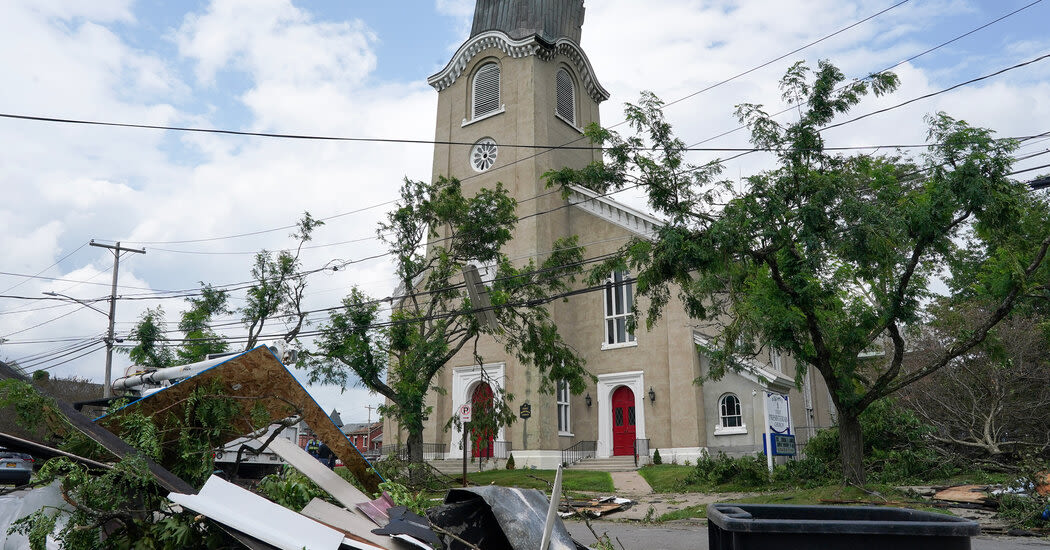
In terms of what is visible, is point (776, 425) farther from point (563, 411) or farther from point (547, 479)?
point (563, 411)

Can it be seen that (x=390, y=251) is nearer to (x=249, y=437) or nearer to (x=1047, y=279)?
(x=249, y=437)

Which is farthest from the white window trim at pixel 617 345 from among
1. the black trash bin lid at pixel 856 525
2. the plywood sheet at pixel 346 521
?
the black trash bin lid at pixel 856 525

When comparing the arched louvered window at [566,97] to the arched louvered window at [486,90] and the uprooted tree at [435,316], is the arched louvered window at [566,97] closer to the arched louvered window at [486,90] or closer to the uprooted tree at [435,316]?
the arched louvered window at [486,90]

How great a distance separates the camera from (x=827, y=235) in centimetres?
1159

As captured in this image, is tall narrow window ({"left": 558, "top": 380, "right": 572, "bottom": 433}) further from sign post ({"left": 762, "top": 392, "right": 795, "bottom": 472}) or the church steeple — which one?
the church steeple

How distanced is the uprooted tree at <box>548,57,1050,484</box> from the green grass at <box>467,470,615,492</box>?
6.68m

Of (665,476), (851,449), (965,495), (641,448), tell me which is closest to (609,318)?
(641,448)

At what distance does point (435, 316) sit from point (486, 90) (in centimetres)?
1550

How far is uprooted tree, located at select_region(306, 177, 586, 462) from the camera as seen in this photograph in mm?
18219

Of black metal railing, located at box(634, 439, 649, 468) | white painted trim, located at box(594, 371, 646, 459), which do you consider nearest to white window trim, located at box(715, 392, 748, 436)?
black metal railing, located at box(634, 439, 649, 468)

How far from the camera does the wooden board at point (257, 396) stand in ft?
19.7

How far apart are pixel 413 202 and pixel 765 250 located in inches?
435

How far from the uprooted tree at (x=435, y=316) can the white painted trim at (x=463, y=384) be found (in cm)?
525

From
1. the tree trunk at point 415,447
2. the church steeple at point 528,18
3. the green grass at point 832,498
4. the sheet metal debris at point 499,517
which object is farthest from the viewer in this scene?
the church steeple at point 528,18
